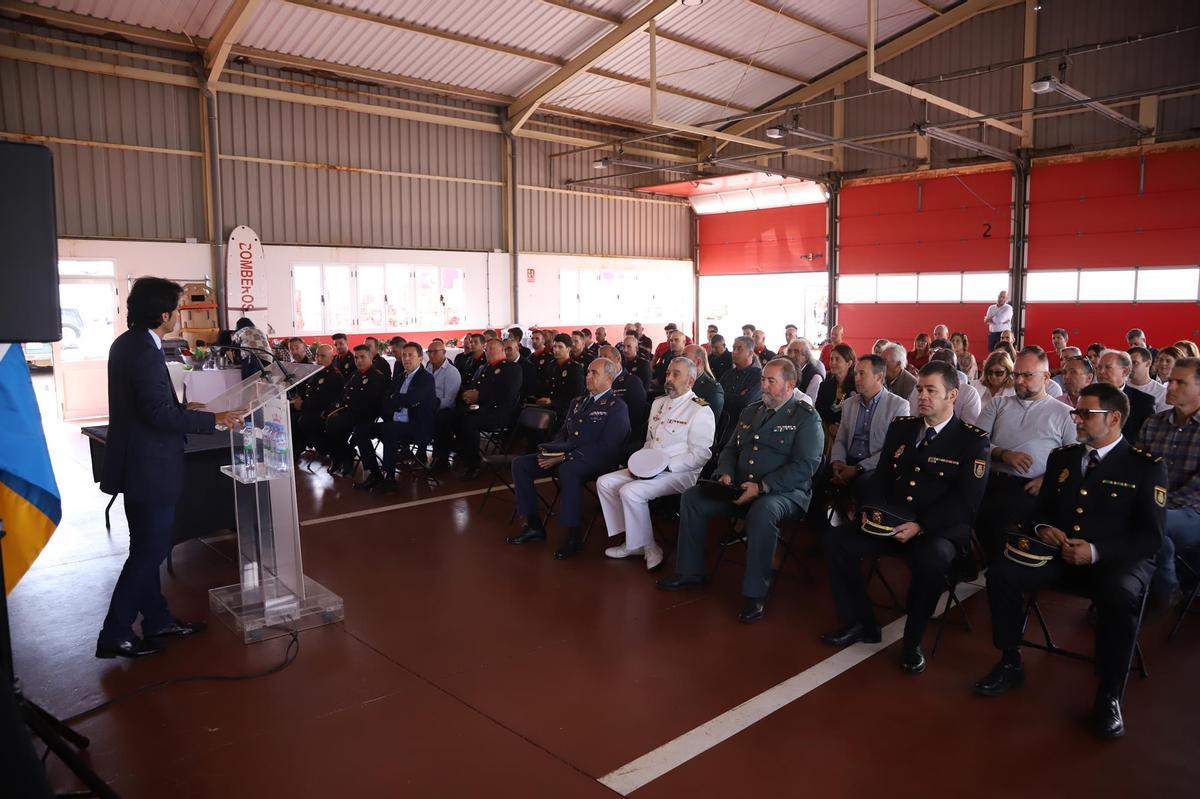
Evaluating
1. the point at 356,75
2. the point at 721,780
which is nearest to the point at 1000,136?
the point at 356,75

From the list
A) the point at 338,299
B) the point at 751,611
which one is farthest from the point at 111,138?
the point at 751,611

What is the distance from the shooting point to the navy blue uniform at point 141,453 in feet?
11.6

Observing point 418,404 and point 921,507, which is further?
point 418,404

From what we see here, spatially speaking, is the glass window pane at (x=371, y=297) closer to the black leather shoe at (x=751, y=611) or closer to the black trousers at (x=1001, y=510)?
the black leather shoe at (x=751, y=611)

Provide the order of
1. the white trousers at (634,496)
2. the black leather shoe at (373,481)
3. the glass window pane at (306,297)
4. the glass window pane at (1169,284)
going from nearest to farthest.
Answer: the white trousers at (634,496), the black leather shoe at (373,481), the glass window pane at (1169,284), the glass window pane at (306,297)

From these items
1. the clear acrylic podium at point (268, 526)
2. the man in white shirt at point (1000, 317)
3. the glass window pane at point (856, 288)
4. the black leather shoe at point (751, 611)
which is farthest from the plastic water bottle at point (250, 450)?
the glass window pane at point (856, 288)

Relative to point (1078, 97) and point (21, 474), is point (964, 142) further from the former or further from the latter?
point (21, 474)

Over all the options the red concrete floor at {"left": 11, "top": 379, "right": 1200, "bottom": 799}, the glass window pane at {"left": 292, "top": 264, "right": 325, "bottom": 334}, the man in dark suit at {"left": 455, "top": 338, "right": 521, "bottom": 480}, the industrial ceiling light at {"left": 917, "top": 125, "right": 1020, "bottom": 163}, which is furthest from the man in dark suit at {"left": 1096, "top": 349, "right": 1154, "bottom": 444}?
the glass window pane at {"left": 292, "top": 264, "right": 325, "bottom": 334}

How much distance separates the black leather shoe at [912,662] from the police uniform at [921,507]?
0.8 inches

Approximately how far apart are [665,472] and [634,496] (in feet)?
0.94

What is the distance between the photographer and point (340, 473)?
7.80m

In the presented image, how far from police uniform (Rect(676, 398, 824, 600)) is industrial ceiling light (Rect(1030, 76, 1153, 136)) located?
742 centimetres

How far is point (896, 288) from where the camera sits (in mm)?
16406

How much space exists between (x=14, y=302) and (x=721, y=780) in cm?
250
